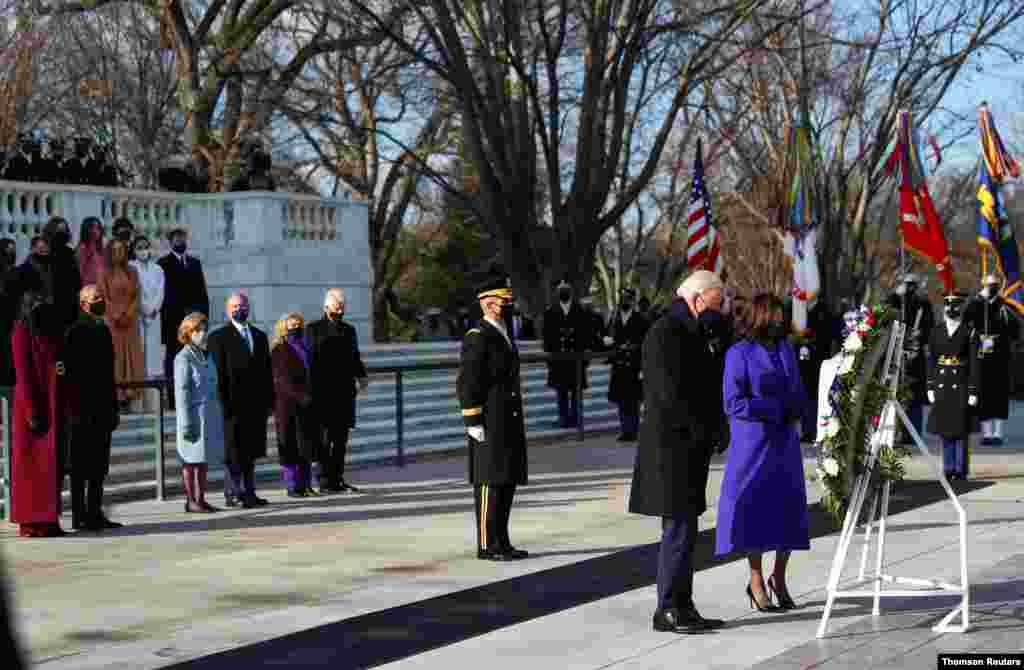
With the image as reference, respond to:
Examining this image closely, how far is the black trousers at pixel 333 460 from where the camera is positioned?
15.3 metres

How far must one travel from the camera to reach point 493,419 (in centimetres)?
1062

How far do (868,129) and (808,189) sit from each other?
33.6 feet

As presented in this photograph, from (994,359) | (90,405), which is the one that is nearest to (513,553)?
(90,405)

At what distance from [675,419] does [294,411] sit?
7388mm

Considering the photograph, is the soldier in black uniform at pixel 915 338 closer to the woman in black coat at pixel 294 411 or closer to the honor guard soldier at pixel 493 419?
the woman in black coat at pixel 294 411

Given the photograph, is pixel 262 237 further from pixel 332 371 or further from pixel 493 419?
pixel 493 419

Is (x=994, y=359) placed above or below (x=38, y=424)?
above

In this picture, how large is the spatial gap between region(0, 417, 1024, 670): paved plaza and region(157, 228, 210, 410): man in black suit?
506cm

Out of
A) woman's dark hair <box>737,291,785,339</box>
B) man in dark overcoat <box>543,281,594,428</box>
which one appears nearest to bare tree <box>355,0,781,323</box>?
man in dark overcoat <box>543,281,594,428</box>

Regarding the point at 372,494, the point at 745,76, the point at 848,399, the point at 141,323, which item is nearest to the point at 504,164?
the point at 141,323

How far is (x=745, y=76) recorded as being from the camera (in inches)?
1387

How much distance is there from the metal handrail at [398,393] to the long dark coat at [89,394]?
1.09m

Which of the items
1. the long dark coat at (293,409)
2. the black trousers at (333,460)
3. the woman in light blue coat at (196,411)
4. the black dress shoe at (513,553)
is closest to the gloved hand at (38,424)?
the woman in light blue coat at (196,411)

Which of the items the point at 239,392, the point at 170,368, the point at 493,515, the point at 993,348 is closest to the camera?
the point at 493,515
